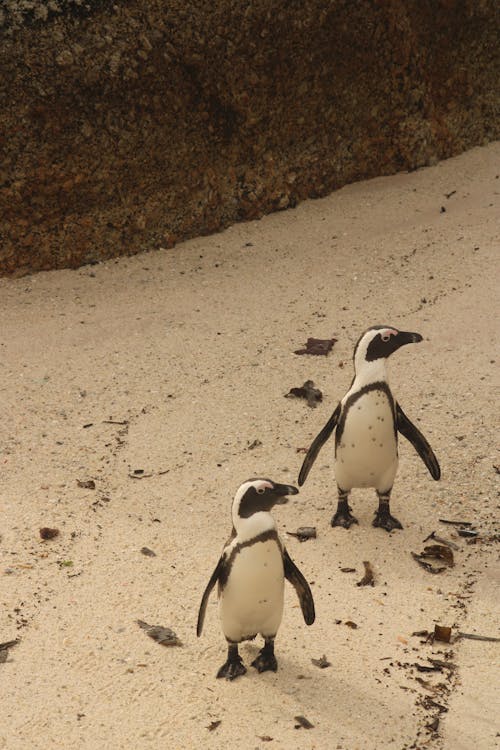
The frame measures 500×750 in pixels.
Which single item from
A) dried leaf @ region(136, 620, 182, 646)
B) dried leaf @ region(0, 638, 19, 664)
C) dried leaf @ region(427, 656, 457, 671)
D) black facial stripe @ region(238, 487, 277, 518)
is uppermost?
black facial stripe @ region(238, 487, 277, 518)

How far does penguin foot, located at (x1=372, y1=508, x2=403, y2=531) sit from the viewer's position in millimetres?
3797

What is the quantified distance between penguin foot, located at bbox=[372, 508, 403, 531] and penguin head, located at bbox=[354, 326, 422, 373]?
0.53m

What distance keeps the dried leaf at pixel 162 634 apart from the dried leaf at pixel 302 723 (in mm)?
499

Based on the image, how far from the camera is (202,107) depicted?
634cm

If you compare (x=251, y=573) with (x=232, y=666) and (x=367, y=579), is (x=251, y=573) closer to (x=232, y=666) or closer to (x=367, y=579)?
(x=232, y=666)

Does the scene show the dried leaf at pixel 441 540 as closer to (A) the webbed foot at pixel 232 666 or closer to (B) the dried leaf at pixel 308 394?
(A) the webbed foot at pixel 232 666

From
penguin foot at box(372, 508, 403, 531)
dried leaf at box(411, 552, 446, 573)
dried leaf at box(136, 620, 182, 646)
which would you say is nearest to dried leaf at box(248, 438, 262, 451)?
penguin foot at box(372, 508, 403, 531)

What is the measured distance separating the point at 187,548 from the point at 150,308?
230cm

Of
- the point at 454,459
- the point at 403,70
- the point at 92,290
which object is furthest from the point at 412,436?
the point at 403,70

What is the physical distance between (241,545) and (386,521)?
41.3 inches

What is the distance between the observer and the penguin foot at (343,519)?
3828 mm

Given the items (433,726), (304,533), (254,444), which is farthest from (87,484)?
(433,726)

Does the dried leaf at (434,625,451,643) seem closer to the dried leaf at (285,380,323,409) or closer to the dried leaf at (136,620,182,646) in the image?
the dried leaf at (136,620,182,646)

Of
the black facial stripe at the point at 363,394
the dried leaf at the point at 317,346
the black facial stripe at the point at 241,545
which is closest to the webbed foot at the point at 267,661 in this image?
the black facial stripe at the point at 241,545
